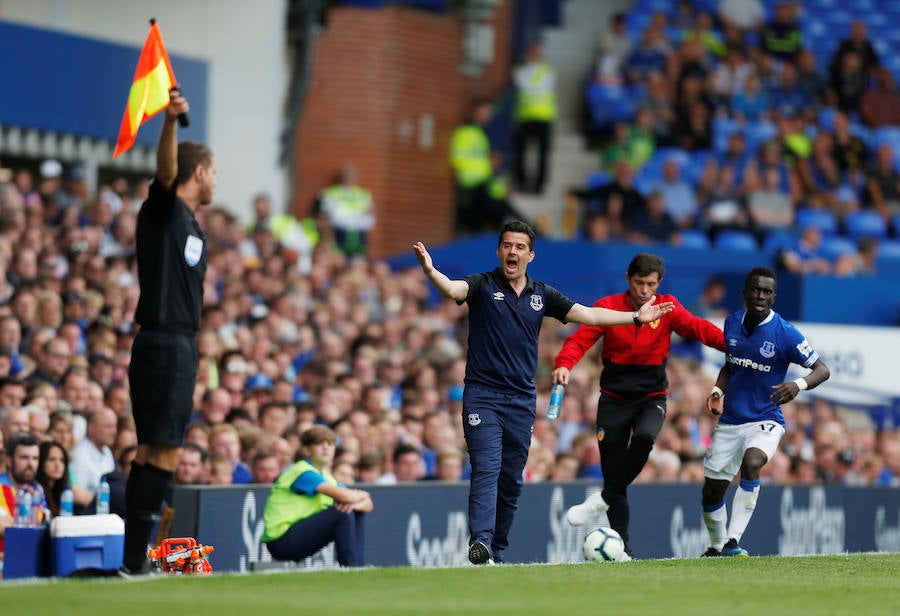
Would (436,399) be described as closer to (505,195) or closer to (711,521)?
(711,521)

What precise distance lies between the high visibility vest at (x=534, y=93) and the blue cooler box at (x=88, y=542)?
1706 centimetres

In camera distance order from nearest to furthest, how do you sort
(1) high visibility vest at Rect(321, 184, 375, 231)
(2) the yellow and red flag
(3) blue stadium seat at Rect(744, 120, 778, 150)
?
(2) the yellow and red flag < (1) high visibility vest at Rect(321, 184, 375, 231) < (3) blue stadium seat at Rect(744, 120, 778, 150)

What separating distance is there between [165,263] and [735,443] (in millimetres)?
4770

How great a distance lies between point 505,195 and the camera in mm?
24891

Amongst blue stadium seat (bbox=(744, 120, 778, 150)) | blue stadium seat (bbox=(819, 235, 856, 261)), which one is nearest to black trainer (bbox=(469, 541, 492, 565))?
blue stadium seat (bbox=(819, 235, 856, 261))

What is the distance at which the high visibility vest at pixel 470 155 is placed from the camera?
2427cm

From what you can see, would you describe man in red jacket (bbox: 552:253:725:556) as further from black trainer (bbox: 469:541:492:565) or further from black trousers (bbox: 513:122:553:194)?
black trousers (bbox: 513:122:553:194)

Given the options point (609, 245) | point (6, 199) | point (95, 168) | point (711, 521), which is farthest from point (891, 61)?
point (711, 521)

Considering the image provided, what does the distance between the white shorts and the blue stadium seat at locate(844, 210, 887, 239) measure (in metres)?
15.3

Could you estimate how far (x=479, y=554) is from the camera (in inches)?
392

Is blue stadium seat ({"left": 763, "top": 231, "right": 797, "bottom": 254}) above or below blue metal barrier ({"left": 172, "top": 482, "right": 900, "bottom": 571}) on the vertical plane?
above

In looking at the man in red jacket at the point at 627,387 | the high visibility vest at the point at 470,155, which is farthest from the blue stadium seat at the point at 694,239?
the man in red jacket at the point at 627,387

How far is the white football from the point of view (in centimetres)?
1078

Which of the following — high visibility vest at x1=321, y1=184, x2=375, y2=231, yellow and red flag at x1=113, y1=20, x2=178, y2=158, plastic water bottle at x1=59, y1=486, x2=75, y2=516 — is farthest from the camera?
high visibility vest at x1=321, y1=184, x2=375, y2=231
